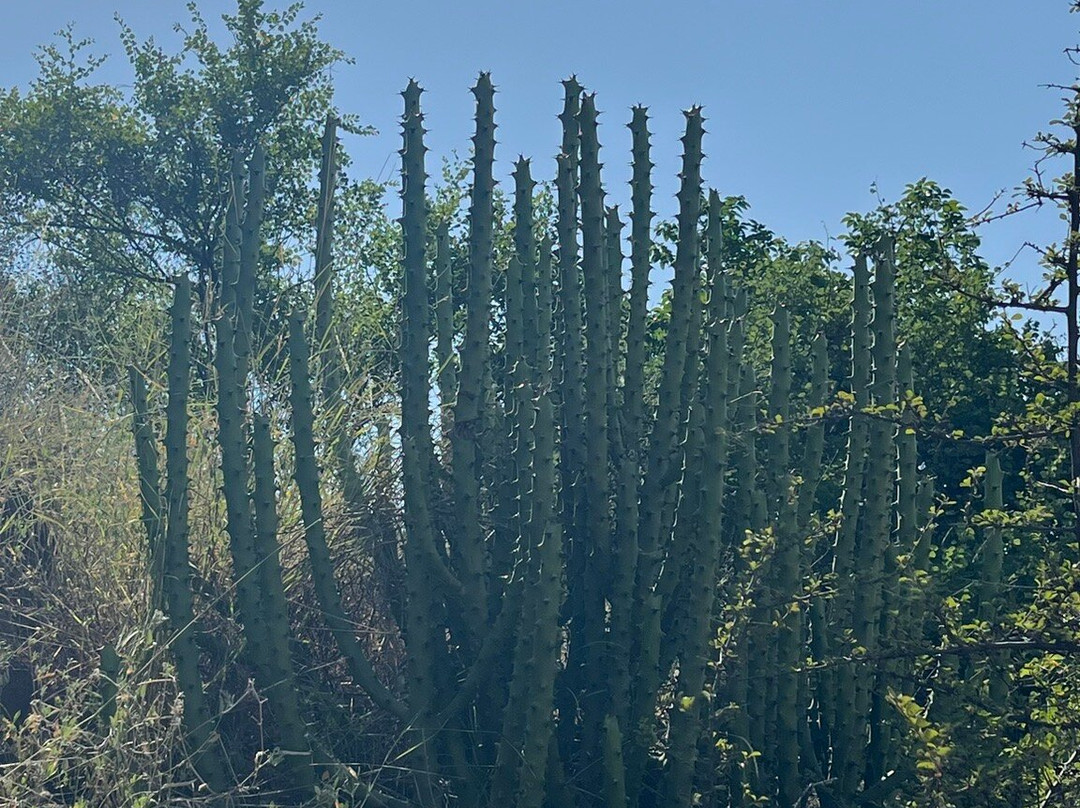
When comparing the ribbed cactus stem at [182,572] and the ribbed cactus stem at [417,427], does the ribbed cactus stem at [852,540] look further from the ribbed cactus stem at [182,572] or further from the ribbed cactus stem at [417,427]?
the ribbed cactus stem at [182,572]

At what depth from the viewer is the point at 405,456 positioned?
5.29 meters

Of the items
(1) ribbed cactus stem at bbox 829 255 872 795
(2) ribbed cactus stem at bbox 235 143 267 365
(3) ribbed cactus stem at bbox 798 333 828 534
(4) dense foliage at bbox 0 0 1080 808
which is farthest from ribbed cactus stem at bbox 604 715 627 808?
(2) ribbed cactus stem at bbox 235 143 267 365

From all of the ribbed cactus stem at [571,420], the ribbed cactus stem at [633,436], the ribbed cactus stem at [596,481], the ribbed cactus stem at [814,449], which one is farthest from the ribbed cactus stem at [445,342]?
the ribbed cactus stem at [814,449]

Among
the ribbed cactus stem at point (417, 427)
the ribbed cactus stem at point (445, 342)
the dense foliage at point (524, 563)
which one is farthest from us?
the ribbed cactus stem at point (445, 342)

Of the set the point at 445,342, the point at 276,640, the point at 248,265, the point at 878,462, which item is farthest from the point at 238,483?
the point at 878,462

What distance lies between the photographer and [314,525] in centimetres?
520

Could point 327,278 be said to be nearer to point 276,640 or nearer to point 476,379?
point 476,379

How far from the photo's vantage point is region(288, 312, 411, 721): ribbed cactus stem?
5203mm

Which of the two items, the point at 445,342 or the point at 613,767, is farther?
the point at 445,342

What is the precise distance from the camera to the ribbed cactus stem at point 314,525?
520cm

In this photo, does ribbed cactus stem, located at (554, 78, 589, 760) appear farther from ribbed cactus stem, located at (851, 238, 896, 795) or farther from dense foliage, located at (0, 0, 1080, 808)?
ribbed cactus stem, located at (851, 238, 896, 795)

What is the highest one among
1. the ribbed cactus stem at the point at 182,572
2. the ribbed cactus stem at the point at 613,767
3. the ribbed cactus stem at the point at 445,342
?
the ribbed cactus stem at the point at 445,342

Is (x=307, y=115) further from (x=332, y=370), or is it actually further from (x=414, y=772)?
(x=414, y=772)

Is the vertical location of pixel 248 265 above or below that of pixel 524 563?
above
